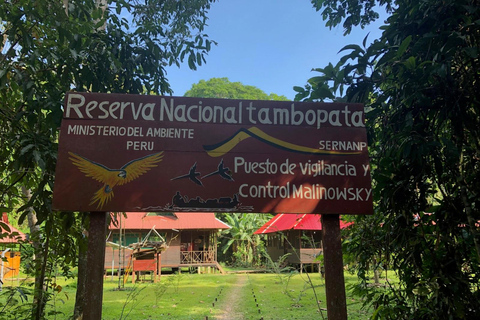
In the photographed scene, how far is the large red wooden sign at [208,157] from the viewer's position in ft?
7.67

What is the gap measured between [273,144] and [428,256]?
5.31 feet

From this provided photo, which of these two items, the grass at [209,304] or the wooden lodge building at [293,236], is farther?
the wooden lodge building at [293,236]

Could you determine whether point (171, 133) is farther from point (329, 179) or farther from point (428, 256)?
point (428, 256)

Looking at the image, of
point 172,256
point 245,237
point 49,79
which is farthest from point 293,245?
point 49,79

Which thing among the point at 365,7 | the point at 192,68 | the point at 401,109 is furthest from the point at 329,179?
the point at 365,7

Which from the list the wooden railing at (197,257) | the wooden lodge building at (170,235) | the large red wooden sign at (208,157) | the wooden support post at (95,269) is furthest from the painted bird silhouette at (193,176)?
the wooden railing at (197,257)

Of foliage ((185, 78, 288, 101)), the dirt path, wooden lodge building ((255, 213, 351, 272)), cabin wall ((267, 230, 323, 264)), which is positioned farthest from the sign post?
foliage ((185, 78, 288, 101))

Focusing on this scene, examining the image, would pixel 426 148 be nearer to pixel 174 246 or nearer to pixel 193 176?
pixel 193 176

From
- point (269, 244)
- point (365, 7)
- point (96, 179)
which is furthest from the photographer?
point (269, 244)

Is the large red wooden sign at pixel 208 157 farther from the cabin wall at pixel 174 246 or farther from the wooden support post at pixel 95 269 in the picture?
the cabin wall at pixel 174 246

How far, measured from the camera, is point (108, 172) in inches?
92.7

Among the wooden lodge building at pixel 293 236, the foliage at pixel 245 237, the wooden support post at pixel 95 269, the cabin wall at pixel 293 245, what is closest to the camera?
the wooden support post at pixel 95 269

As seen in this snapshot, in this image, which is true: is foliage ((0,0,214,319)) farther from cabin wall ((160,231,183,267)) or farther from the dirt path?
cabin wall ((160,231,183,267))

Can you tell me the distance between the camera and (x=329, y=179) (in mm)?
2420
